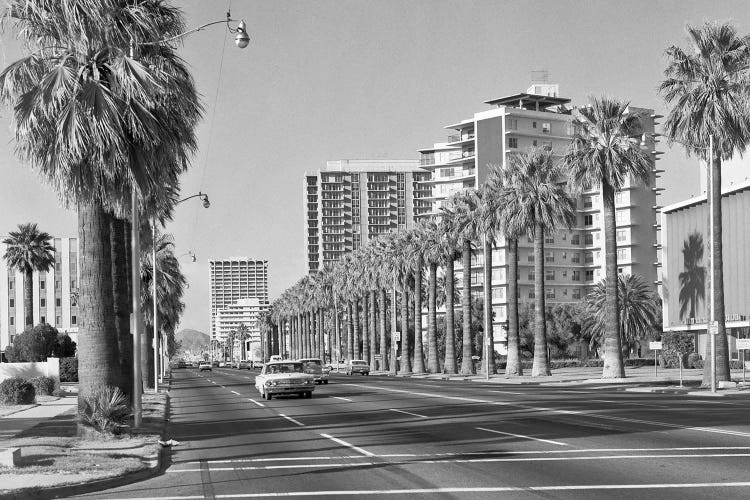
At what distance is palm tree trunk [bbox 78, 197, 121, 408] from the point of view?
21297mm

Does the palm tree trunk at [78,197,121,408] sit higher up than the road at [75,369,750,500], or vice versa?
the palm tree trunk at [78,197,121,408]

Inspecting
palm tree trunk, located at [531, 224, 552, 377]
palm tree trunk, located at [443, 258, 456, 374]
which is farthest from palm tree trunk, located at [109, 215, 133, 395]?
palm tree trunk, located at [443, 258, 456, 374]

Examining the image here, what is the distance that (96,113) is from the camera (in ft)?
63.8

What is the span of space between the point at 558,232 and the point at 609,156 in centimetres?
8153

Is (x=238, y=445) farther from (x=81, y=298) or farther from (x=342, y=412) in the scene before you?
(x=342, y=412)

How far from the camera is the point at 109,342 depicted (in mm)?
21562

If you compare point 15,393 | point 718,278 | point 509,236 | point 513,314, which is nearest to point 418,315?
point 513,314

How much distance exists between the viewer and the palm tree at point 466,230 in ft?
235

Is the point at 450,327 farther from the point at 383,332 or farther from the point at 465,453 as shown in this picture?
the point at 465,453

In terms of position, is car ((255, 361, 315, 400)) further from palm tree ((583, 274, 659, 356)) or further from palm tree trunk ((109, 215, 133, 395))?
palm tree ((583, 274, 659, 356))

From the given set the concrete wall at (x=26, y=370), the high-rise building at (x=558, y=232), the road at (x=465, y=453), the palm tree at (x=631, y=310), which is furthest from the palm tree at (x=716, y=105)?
the high-rise building at (x=558, y=232)

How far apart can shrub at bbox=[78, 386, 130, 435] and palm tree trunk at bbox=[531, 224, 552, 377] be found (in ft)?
144

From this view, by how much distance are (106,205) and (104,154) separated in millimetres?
1585

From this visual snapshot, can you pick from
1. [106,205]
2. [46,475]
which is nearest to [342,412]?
[106,205]
